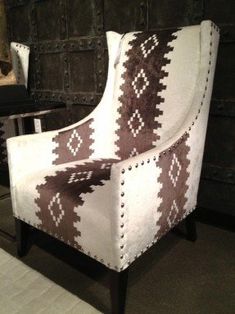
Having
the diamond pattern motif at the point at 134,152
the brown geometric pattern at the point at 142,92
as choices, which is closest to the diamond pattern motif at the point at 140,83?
the brown geometric pattern at the point at 142,92

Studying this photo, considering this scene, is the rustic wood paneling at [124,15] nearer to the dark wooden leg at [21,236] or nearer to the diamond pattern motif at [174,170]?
the diamond pattern motif at [174,170]

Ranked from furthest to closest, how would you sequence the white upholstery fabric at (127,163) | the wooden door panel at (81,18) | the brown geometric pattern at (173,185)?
the wooden door panel at (81,18) < the brown geometric pattern at (173,185) < the white upholstery fabric at (127,163)

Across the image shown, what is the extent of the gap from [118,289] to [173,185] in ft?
1.40

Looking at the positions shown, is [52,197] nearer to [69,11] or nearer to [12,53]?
[69,11]

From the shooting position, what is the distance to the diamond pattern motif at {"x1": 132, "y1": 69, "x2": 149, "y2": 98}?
1.48 metres

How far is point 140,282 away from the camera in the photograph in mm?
1341

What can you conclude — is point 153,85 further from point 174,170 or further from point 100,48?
point 100,48

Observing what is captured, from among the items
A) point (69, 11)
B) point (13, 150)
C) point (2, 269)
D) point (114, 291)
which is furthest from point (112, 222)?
point (69, 11)

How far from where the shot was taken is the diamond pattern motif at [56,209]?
3.90ft

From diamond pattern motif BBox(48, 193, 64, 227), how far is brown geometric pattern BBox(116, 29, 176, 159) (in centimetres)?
48

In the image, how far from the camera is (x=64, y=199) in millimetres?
1172

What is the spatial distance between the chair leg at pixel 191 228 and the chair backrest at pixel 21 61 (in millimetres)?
1564

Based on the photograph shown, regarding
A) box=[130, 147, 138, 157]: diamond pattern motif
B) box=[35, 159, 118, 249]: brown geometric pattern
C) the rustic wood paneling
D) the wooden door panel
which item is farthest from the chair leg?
the wooden door panel

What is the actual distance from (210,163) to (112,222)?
0.87 metres
